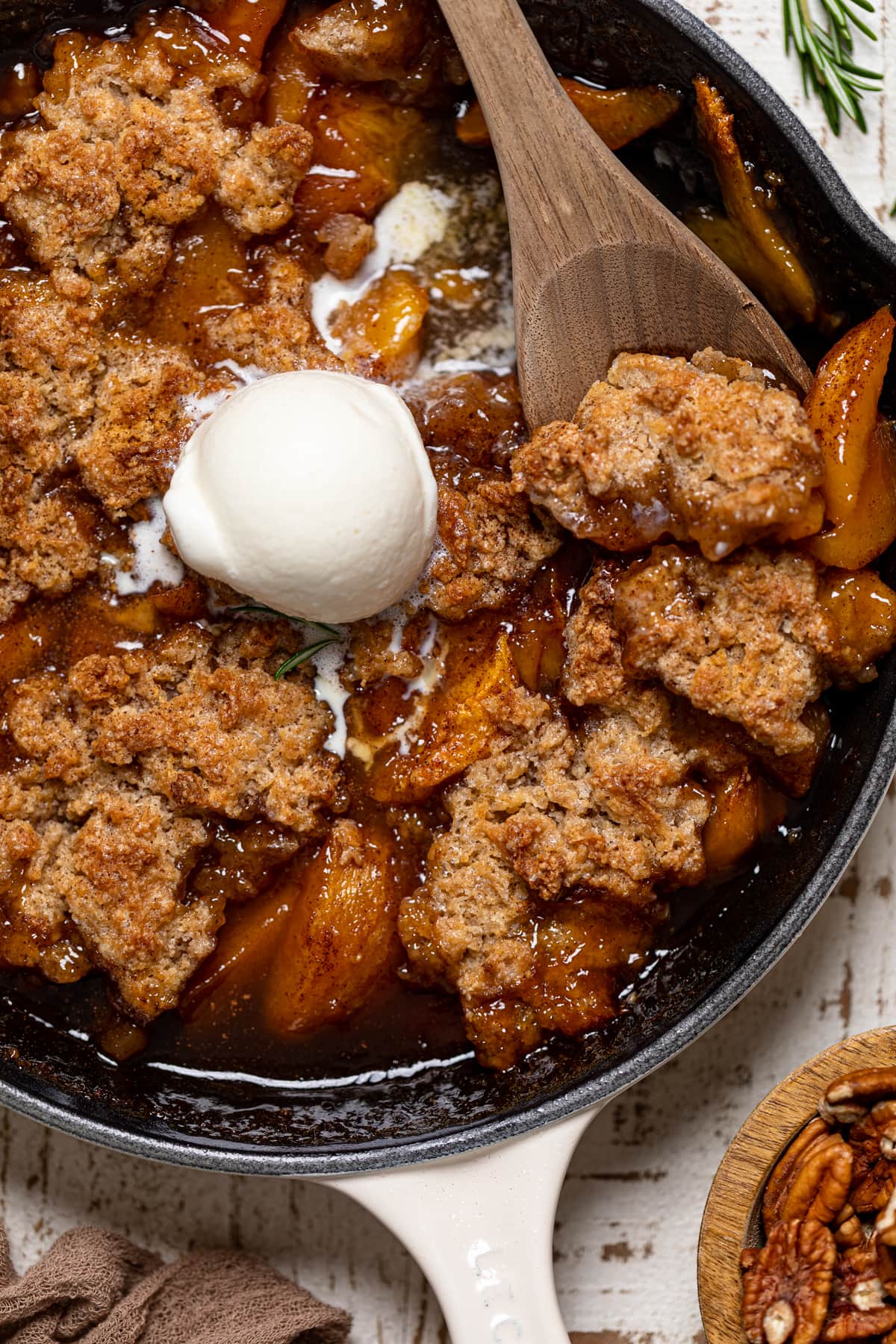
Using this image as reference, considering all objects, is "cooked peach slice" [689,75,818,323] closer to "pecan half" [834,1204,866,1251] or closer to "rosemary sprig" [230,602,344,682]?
"rosemary sprig" [230,602,344,682]

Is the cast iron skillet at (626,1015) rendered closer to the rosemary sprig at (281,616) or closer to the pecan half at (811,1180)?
the pecan half at (811,1180)

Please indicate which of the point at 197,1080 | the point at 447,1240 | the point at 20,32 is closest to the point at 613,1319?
the point at 447,1240

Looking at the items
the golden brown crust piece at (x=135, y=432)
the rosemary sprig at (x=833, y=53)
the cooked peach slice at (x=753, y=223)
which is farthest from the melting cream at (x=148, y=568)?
the rosemary sprig at (x=833, y=53)

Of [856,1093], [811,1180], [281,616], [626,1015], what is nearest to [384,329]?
[281,616]

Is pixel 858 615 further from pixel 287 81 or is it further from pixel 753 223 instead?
pixel 287 81

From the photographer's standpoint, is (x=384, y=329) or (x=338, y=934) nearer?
(x=338, y=934)

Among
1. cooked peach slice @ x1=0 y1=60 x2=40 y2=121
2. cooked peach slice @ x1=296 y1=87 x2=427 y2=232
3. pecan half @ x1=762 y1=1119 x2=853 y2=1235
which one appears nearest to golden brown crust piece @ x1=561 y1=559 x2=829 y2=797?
pecan half @ x1=762 y1=1119 x2=853 y2=1235
